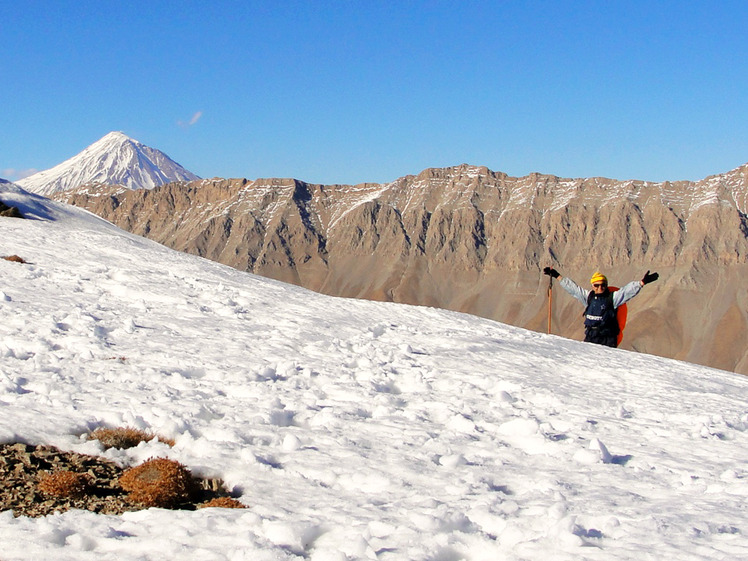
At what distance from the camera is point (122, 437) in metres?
7.54

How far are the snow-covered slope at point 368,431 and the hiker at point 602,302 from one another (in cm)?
98

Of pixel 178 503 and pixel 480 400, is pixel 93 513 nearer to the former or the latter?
pixel 178 503

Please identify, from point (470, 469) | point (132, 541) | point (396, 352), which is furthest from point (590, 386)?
point (132, 541)

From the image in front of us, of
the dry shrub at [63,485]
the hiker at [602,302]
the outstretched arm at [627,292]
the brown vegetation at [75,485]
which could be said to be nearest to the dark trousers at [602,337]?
the hiker at [602,302]

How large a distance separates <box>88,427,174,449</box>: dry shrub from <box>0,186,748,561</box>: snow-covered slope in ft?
0.49

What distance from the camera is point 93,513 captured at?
5.91 meters

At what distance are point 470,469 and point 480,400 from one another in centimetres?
299

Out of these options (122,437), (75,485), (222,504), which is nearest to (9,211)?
(122,437)

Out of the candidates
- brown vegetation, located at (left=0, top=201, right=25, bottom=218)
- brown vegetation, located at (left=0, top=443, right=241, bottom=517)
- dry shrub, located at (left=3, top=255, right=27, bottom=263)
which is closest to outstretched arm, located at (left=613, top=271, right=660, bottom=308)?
brown vegetation, located at (left=0, top=443, right=241, bottom=517)

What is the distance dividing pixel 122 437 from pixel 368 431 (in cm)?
296

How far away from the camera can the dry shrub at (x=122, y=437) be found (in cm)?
744

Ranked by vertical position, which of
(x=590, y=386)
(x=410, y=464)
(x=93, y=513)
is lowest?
(x=93, y=513)

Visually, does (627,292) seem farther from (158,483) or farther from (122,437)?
(158,483)

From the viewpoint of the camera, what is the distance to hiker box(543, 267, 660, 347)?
15.9 meters
